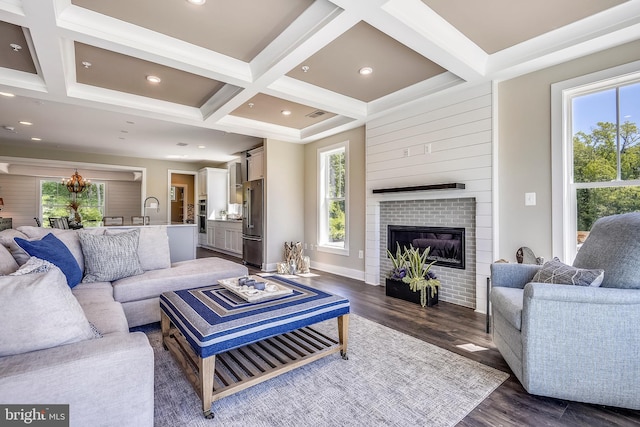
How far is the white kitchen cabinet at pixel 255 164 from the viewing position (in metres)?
6.28

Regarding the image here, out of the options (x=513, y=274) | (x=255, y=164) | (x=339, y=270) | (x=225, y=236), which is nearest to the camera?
(x=513, y=274)

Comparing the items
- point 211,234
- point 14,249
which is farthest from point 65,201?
point 14,249

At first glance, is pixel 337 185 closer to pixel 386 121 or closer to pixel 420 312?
pixel 386 121

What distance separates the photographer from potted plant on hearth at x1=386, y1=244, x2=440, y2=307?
363 cm

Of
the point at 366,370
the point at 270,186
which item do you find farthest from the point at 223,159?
the point at 366,370

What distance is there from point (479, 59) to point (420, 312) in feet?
9.04

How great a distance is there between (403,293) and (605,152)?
2430 millimetres

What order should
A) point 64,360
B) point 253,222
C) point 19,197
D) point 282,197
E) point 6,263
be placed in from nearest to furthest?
point 64,360
point 6,263
point 282,197
point 253,222
point 19,197

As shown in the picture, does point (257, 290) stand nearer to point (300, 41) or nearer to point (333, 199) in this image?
point (300, 41)

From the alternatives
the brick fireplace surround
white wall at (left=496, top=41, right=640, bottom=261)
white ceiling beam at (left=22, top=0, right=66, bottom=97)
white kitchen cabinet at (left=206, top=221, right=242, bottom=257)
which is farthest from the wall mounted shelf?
white kitchen cabinet at (left=206, top=221, right=242, bottom=257)

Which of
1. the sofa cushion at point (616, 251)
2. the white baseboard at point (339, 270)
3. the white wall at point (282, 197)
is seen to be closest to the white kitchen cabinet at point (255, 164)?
the white wall at point (282, 197)

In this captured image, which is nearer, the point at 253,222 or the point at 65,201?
the point at 253,222

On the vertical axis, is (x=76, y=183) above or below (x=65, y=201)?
above

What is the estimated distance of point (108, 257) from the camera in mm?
2895
